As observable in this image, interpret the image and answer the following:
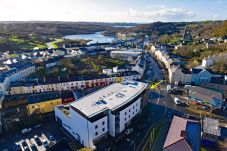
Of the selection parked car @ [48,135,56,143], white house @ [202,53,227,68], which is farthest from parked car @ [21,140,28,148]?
white house @ [202,53,227,68]

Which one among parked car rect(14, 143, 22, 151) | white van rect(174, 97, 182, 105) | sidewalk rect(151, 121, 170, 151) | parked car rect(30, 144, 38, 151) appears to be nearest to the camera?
sidewalk rect(151, 121, 170, 151)

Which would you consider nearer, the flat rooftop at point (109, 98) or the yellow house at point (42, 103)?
the flat rooftop at point (109, 98)

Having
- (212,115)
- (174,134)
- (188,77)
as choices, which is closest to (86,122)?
(174,134)

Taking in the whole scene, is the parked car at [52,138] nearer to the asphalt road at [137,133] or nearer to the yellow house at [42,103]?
the asphalt road at [137,133]

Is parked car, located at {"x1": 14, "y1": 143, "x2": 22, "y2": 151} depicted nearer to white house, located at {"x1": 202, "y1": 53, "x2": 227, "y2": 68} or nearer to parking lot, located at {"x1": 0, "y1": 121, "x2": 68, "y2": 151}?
parking lot, located at {"x1": 0, "y1": 121, "x2": 68, "y2": 151}

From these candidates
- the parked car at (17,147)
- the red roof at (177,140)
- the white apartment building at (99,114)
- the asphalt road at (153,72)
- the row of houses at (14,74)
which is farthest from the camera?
the asphalt road at (153,72)

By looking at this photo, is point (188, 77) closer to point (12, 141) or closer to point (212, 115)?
point (212, 115)

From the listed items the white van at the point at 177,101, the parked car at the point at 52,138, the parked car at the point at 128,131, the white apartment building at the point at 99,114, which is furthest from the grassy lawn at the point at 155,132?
the parked car at the point at 52,138
